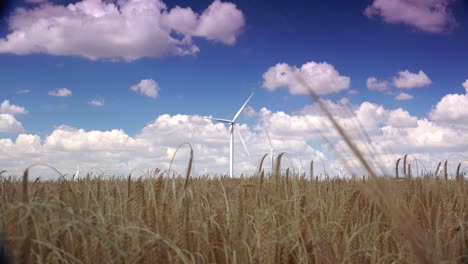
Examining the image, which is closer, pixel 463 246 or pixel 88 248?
pixel 88 248

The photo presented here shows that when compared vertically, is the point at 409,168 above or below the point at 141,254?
above

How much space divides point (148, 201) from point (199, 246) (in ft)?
2.35

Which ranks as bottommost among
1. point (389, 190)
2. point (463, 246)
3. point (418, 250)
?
point (463, 246)

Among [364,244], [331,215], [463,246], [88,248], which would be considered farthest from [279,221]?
[88,248]

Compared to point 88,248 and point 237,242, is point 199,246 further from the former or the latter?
point 88,248

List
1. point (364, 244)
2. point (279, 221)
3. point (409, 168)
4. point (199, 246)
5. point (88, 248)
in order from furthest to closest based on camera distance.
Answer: point (409, 168) < point (279, 221) < point (364, 244) < point (199, 246) < point (88, 248)

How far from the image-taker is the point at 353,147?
1.12 metres

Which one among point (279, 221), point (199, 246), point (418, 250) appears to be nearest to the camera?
point (418, 250)

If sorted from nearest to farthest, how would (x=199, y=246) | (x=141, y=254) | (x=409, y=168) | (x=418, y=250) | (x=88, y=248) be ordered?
(x=418, y=250) → (x=141, y=254) → (x=88, y=248) → (x=199, y=246) → (x=409, y=168)

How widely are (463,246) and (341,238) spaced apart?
2.64 feet

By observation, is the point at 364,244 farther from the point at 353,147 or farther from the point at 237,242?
the point at 353,147

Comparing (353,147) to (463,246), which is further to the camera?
(463,246)

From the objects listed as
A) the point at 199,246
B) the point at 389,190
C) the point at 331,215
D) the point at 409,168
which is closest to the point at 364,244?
the point at 331,215

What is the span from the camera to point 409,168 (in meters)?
6.19
